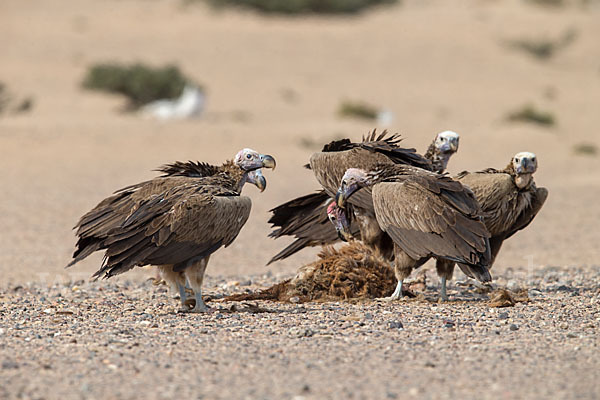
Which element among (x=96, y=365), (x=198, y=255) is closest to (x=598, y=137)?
(x=198, y=255)

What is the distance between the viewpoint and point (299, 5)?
48375 mm

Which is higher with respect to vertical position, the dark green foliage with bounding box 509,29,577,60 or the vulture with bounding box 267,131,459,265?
the dark green foliage with bounding box 509,29,577,60

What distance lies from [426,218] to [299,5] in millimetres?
40709

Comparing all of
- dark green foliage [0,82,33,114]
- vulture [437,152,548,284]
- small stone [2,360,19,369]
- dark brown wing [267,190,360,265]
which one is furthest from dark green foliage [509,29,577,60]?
small stone [2,360,19,369]

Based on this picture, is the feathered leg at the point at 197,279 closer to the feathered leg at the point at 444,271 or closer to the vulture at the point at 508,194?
the feathered leg at the point at 444,271

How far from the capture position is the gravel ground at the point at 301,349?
5727 mm

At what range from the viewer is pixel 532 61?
45531mm

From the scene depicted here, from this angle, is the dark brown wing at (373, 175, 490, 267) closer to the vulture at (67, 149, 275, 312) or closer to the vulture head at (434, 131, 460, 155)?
the vulture head at (434, 131, 460, 155)

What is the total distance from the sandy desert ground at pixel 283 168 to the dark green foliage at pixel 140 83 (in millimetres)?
770

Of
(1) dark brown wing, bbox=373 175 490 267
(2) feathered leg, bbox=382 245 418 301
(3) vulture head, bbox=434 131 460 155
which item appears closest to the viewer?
(1) dark brown wing, bbox=373 175 490 267

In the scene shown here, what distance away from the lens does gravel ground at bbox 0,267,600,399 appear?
5.73 metres

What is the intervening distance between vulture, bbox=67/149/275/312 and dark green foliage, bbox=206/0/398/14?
40.1 m

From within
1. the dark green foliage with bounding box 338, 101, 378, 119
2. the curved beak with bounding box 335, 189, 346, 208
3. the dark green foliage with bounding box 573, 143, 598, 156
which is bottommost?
the curved beak with bounding box 335, 189, 346, 208

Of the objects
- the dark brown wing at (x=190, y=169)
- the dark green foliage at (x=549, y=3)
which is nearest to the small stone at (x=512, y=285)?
the dark brown wing at (x=190, y=169)
